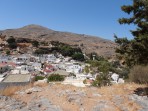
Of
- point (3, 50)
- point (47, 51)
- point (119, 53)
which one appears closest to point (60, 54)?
point (47, 51)

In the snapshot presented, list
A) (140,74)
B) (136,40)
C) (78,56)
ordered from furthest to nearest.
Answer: (78,56)
(140,74)
(136,40)

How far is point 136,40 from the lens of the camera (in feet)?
40.2

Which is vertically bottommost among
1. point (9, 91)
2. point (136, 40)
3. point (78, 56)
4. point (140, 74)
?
point (78, 56)

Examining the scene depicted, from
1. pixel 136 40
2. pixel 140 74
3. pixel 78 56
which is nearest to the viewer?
pixel 136 40

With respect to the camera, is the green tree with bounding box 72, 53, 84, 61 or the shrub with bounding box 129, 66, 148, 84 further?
the green tree with bounding box 72, 53, 84, 61

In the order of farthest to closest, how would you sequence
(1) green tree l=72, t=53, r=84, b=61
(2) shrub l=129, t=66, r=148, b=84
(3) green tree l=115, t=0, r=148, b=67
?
(1) green tree l=72, t=53, r=84, b=61, (2) shrub l=129, t=66, r=148, b=84, (3) green tree l=115, t=0, r=148, b=67

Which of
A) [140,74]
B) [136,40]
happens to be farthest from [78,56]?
[136,40]

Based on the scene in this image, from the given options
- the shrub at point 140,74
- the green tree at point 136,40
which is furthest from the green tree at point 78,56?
the green tree at point 136,40

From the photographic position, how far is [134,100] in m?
11.0

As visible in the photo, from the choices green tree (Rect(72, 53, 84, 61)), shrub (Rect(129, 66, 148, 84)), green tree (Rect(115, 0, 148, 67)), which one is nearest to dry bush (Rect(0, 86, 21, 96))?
green tree (Rect(115, 0, 148, 67))

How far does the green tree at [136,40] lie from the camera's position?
1179 centimetres

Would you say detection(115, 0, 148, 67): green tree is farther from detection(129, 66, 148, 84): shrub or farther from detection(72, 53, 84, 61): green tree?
detection(72, 53, 84, 61): green tree

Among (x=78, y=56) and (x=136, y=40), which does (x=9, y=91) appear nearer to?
(x=136, y=40)

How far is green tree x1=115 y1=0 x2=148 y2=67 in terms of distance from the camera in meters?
11.8
